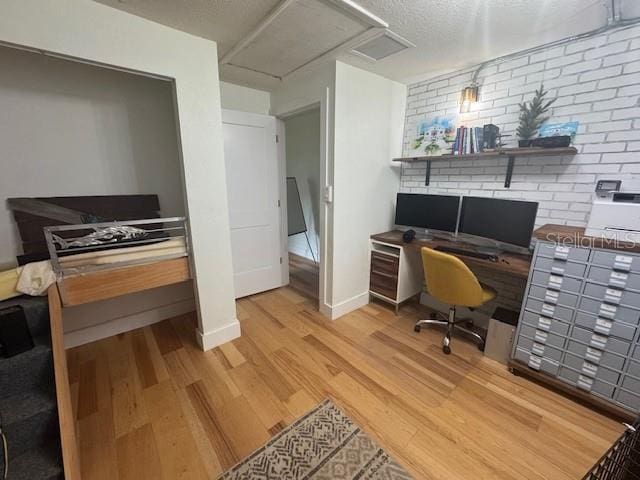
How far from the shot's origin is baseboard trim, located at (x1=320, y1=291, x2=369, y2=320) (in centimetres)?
262

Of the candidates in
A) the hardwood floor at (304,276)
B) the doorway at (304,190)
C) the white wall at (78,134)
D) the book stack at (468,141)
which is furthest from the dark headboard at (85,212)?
the book stack at (468,141)

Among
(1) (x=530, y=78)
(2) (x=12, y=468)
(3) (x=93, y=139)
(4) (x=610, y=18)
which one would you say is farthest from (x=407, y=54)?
(2) (x=12, y=468)

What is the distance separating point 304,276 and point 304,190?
147 cm

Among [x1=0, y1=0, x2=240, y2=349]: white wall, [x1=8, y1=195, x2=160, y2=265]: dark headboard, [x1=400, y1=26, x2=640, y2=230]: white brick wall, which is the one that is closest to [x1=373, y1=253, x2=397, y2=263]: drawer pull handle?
[x1=400, y1=26, x2=640, y2=230]: white brick wall

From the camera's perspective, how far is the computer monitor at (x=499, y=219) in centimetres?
191

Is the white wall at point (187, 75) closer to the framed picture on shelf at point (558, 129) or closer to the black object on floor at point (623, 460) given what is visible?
the black object on floor at point (623, 460)

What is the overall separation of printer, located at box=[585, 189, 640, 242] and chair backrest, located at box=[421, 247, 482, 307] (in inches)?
28.2

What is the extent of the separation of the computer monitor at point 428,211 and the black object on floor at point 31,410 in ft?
9.19

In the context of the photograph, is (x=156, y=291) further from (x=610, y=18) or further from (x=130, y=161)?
(x=610, y=18)

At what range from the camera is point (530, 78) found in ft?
6.58

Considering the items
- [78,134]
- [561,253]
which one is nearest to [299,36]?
[78,134]

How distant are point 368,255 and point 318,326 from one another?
0.91 meters

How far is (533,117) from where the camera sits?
6.40 ft

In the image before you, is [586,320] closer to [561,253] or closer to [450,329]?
[561,253]
